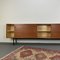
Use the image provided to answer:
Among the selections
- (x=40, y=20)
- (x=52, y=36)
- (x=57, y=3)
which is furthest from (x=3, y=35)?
(x=57, y=3)

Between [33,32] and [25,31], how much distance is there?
1.16ft

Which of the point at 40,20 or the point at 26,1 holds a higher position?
the point at 26,1

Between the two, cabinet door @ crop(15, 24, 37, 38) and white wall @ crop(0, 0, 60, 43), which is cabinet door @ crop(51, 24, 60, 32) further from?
cabinet door @ crop(15, 24, 37, 38)

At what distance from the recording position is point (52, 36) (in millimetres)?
5652

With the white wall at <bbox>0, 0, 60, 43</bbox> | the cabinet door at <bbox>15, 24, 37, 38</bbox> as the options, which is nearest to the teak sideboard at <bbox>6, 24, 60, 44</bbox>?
the cabinet door at <bbox>15, 24, 37, 38</bbox>

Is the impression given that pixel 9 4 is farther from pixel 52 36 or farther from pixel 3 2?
pixel 52 36

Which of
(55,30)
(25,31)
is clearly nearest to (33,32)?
(25,31)

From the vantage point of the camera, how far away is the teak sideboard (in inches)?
222

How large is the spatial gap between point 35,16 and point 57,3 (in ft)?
3.78

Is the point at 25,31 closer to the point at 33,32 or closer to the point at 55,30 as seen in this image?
the point at 33,32

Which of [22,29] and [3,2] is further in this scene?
[3,2]

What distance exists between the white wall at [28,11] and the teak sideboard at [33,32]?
0.32m

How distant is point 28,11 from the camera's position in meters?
6.10

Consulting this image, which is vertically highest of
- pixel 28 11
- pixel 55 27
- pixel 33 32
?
pixel 28 11
